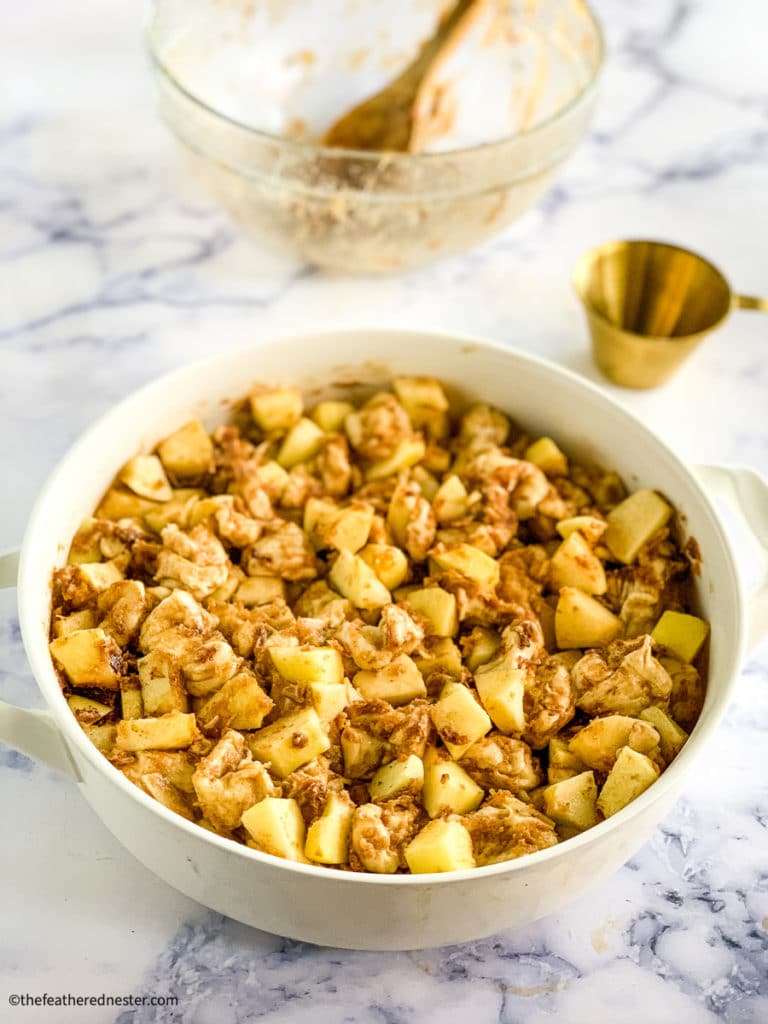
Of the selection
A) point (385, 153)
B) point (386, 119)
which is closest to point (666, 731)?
point (385, 153)

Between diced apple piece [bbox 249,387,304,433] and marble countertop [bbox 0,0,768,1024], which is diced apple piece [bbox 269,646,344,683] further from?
diced apple piece [bbox 249,387,304,433]

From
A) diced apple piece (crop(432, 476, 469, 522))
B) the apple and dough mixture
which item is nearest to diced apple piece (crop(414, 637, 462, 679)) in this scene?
the apple and dough mixture

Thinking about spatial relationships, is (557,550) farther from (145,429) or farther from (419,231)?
(419,231)

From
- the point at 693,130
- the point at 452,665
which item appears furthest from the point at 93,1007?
the point at 693,130

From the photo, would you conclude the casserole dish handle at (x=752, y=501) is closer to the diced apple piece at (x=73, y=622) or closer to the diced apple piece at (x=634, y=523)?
the diced apple piece at (x=634, y=523)

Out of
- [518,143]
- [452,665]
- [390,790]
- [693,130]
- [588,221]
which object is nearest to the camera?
[390,790]

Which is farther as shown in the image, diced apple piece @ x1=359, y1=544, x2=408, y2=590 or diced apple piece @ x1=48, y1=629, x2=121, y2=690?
diced apple piece @ x1=359, y1=544, x2=408, y2=590
